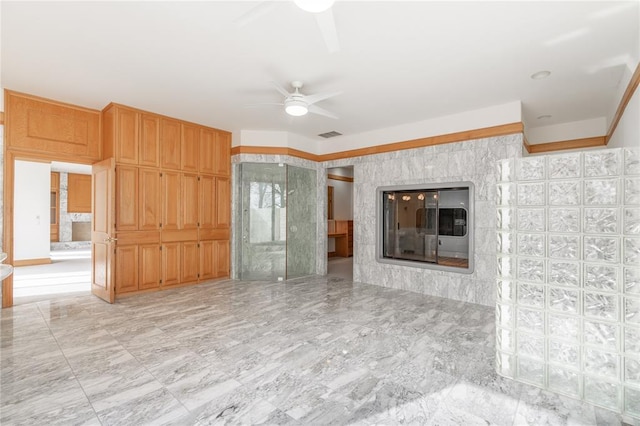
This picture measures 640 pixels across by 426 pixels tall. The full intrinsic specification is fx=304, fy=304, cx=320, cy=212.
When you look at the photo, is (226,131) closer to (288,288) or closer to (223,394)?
(288,288)

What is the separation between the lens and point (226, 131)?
6.16 metres

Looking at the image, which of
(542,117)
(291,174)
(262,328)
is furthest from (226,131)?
(542,117)

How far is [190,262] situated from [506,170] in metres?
5.16

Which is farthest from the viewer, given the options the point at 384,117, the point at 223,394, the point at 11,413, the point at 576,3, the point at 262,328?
the point at 384,117

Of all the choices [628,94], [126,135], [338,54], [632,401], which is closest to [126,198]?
[126,135]

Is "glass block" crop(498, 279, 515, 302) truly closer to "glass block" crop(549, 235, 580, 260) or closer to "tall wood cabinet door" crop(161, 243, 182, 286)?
"glass block" crop(549, 235, 580, 260)

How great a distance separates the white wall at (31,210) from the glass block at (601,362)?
34.8ft

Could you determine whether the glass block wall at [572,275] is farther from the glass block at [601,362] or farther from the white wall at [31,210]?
the white wall at [31,210]

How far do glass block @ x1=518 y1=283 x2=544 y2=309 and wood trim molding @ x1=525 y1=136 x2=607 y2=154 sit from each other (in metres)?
3.83

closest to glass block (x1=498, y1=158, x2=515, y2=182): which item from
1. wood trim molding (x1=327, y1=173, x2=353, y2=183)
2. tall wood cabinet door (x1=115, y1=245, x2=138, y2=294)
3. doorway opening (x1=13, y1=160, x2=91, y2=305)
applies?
tall wood cabinet door (x1=115, y1=245, x2=138, y2=294)

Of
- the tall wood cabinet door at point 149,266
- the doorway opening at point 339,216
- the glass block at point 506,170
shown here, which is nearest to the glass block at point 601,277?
the glass block at point 506,170

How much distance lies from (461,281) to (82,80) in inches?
236

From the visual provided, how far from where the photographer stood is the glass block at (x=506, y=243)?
2.41 meters

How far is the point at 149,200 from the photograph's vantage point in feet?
16.7
